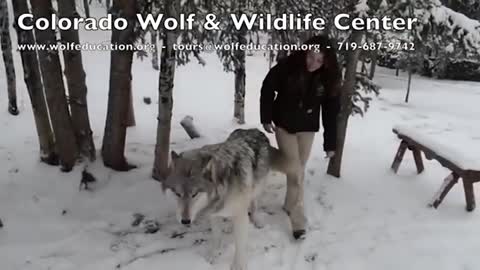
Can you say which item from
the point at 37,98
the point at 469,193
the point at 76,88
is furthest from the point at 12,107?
the point at 469,193

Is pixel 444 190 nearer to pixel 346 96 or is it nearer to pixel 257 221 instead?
pixel 346 96

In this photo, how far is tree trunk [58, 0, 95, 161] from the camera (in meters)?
5.13

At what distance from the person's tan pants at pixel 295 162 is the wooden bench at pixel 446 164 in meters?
1.64

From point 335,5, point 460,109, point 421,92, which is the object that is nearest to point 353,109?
point 335,5

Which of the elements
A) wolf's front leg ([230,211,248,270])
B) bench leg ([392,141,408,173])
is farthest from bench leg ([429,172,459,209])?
wolf's front leg ([230,211,248,270])

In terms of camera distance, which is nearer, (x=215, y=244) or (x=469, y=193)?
(x=215, y=244)

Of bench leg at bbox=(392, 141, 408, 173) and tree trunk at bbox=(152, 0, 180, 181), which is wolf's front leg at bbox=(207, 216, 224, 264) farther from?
bench leg at bbox=(392, 141, 408, 173)

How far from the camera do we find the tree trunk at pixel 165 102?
16.3ft

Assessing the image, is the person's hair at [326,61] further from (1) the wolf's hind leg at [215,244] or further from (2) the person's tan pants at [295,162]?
(1) the wolf's hind leg at [215,244]

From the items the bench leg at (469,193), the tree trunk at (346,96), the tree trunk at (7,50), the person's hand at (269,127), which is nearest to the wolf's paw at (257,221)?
the person's hand at (269,127)

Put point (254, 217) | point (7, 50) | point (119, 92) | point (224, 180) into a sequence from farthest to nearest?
1. point (7, 50)
2. point (119, 92)
3. point (254, 217)
4. point (224, 180)

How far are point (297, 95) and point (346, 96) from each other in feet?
4.58

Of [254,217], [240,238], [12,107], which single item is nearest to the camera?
[240,238]

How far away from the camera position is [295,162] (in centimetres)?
441
